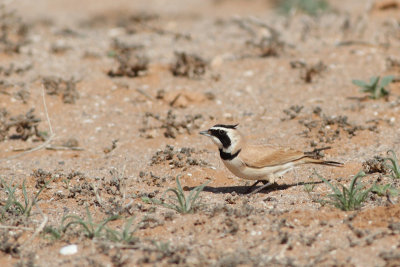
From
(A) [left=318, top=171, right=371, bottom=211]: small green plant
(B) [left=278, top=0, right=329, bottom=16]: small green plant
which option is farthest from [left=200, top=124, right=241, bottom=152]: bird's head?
(B) [left=278, top=0, right=329, bottom=16]: small green plant

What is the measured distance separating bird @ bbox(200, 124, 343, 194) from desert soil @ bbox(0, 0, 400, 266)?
24cm

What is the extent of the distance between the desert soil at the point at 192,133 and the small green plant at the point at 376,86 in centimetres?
20

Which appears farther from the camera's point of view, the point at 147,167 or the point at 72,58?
the point at 72,58

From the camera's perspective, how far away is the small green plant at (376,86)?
8.62 meters

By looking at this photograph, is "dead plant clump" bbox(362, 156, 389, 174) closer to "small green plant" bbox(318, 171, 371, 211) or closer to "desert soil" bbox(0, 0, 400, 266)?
"desert soil" bbox(0, 0, 400, 266)

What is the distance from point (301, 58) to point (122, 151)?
13.9ft

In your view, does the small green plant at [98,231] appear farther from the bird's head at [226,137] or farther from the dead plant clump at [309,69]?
the dead plant clump at [309,69]

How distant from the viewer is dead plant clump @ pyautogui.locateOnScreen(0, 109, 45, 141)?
8316 mm

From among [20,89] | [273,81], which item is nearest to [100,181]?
[20,89]

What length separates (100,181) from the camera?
21.9 feet

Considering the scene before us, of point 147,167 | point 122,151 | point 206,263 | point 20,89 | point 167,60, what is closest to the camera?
point 206,263

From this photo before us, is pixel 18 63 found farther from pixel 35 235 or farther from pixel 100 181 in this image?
pixel 35 235

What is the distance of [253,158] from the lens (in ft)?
20.4

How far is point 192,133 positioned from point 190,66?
2.00 meters
